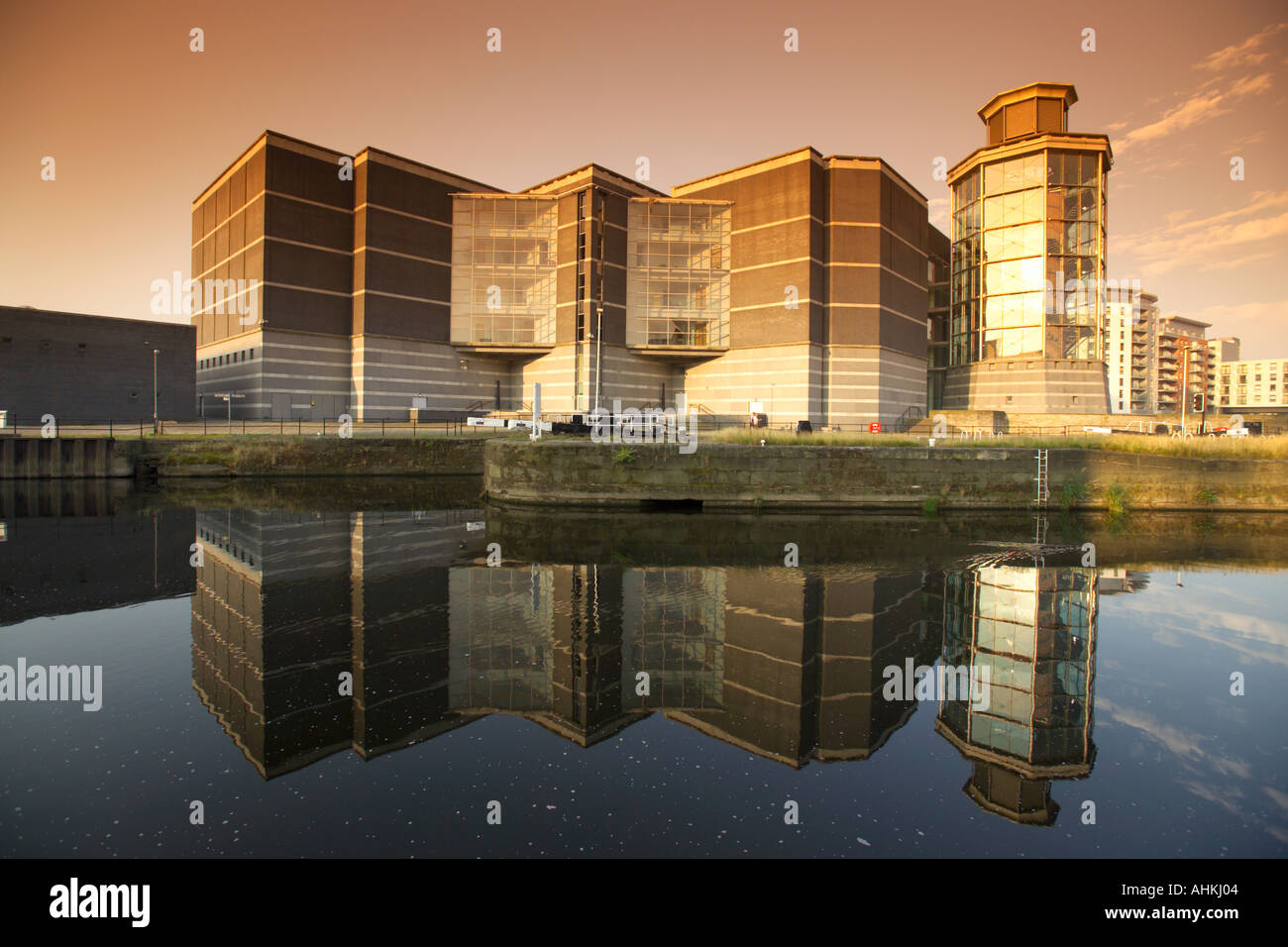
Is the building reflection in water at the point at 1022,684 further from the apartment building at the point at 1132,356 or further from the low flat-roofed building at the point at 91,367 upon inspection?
the apartment building at the point at 1132,356

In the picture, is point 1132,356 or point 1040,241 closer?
point 1040,241

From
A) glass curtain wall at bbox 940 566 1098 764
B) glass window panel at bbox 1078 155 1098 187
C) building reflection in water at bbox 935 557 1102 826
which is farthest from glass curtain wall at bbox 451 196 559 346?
building reflection in water at bbox 935 557 1102 826

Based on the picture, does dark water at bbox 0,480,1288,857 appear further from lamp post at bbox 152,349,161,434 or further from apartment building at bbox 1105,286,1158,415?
apartment building at bbox 1105,286,1158,415

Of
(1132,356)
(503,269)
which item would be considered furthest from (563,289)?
(1132,356)

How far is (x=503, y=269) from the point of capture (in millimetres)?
57375

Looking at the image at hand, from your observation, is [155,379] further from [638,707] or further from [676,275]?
[638,707]

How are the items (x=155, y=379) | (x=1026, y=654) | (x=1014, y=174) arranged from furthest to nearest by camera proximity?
(x=1014, y=174) < (x=155, y=379) < (x=1026, y=654)

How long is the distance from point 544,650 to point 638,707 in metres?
2.35

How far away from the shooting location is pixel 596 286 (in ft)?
180

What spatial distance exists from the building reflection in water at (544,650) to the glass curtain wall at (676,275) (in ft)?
144

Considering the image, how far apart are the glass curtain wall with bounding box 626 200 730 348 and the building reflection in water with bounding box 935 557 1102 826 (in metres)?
45.2

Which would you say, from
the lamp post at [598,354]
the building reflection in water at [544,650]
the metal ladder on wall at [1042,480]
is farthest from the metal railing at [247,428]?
the metal ladder on wall at [1042,480]
